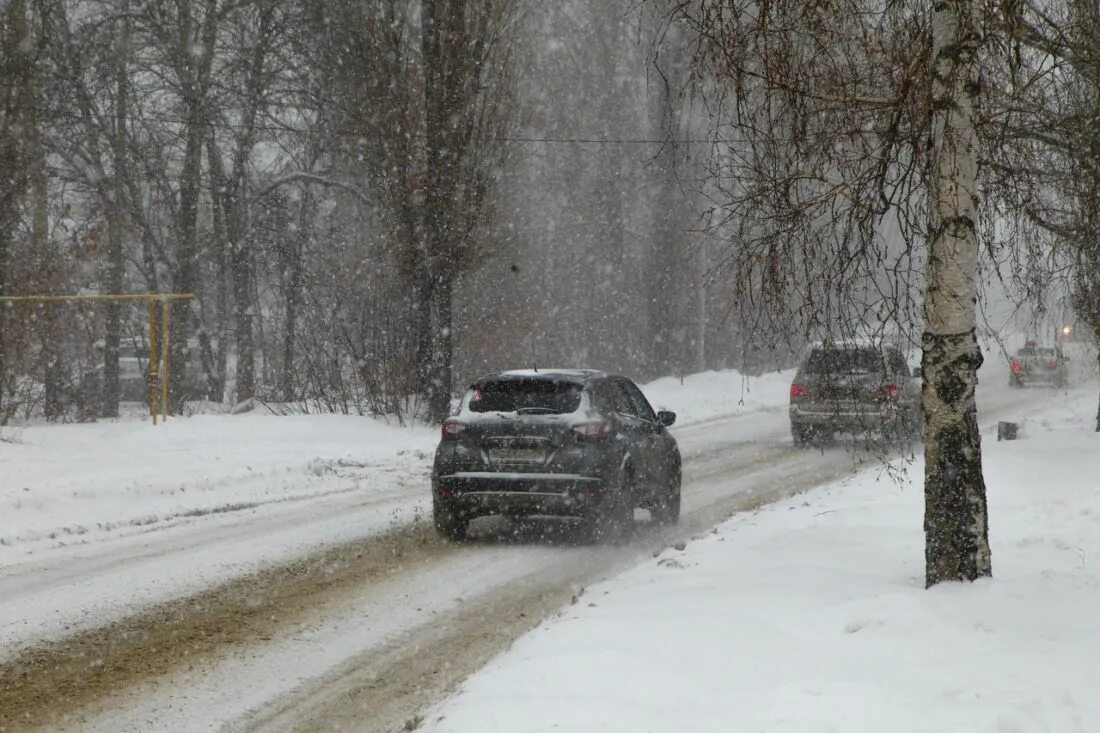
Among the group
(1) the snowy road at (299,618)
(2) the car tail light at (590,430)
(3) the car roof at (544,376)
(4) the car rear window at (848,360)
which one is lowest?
(1) the snowy road at (299,618)

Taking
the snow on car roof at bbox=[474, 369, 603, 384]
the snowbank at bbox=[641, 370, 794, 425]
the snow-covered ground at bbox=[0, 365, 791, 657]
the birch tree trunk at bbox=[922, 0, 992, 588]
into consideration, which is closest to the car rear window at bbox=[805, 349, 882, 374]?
the birch tree trunk at bbox=[922, 0, 992, 588]

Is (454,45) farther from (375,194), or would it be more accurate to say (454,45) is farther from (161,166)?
(161,166)

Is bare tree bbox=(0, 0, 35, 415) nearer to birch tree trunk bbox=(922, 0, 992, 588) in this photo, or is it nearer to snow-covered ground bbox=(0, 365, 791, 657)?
snow-covered ground bbox=(0, 365, 791, 657)

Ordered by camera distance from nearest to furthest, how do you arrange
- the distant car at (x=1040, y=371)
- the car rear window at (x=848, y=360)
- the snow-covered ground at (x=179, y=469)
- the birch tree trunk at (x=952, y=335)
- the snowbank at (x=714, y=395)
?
the birch tree trunk at (x=952, y=335)
the car rear window at (x=848, y=360)
the snow-covered ground at (x=179, y=469)
the snowbank at (x=714, y=395)
the distant car at (x=1040, y=371)

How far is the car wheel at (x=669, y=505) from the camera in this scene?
11.7 metres

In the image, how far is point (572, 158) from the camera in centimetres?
4159

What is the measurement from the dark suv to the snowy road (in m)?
0.40

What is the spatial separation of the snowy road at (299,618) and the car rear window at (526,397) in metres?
1.33

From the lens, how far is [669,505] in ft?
39.0

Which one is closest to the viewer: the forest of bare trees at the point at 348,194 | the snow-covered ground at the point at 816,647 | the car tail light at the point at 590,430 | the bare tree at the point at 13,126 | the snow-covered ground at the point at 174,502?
the snow-covered ground at the point at 816,647

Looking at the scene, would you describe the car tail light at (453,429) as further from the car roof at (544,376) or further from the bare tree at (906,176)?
the bare tree at (906,176)

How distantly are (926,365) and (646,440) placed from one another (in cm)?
504

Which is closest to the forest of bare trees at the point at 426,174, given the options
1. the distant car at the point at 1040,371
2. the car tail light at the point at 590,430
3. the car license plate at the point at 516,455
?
the car tail light at the point at 590,430

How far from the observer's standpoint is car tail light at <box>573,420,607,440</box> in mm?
10258
